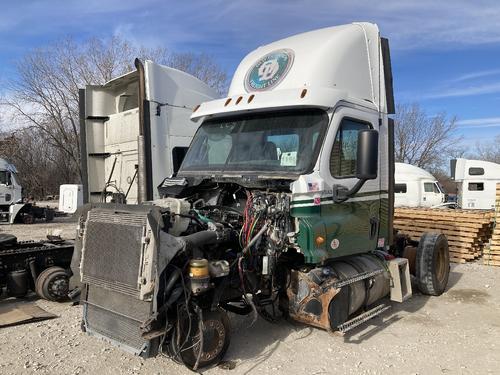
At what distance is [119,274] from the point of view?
13.8ft

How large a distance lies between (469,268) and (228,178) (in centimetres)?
693

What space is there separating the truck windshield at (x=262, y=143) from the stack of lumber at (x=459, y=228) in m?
6.30

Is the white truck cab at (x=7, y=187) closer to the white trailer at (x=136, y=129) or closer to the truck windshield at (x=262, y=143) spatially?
the white trailer at (x=136, y=129)

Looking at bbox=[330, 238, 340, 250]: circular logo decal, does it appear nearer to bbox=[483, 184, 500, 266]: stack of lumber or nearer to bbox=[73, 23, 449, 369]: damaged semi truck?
bbox=[73, 23, 449, 369]: damaged semi truck

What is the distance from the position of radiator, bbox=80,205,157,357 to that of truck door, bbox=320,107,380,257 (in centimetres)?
202

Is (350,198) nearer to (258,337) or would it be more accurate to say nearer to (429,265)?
(258,337)

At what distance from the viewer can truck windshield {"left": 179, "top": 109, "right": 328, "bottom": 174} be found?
5051mm

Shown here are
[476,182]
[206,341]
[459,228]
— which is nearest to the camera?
[206,341]

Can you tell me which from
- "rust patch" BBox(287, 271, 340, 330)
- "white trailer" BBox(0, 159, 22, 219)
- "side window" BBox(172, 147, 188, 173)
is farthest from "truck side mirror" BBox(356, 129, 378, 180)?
"white trailer" BBox(0, 159, 22, 219)

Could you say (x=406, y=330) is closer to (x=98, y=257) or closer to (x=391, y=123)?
(x=391, y=123)

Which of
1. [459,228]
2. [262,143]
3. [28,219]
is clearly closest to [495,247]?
[459,228]

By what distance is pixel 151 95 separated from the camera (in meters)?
7.53

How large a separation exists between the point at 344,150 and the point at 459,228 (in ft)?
21.9

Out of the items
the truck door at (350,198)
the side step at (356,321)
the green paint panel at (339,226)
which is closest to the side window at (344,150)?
the truck door at (350,198)
